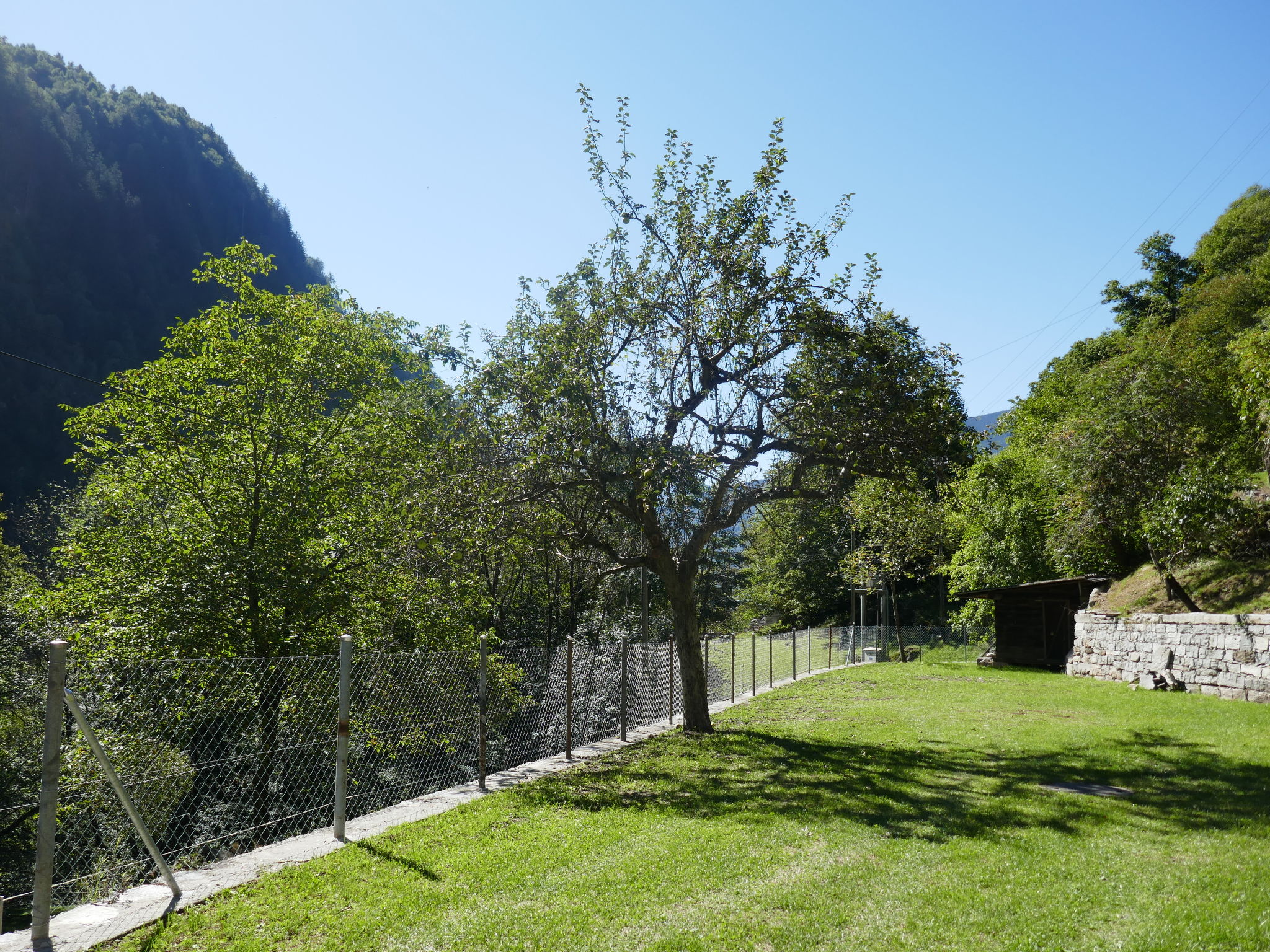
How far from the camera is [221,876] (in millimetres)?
5301

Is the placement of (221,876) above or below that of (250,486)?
below

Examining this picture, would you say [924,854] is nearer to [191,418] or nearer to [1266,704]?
[1266,704]

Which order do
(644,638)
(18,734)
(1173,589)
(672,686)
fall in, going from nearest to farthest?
(644,638)
(672,686)
(1173,589)
(18,734)

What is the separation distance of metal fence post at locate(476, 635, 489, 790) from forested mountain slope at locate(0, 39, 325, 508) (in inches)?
2350

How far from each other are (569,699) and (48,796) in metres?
6.86

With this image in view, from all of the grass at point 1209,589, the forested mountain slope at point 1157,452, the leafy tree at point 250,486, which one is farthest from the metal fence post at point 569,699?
the grass at point 1209,589

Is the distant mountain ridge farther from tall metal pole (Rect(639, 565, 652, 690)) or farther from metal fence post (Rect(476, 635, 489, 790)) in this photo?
metal fence post (Rect(476, 635, 489, 790))

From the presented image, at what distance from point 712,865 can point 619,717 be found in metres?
7.65

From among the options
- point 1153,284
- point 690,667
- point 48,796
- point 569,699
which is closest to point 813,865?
point 48,796

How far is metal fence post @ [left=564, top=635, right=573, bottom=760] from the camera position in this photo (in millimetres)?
10250

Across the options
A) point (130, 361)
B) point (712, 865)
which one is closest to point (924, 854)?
point (712, 865)

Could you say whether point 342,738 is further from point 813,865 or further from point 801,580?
point 801,580

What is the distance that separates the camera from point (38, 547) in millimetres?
53375

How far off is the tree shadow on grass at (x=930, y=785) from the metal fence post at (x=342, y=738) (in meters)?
2.10
